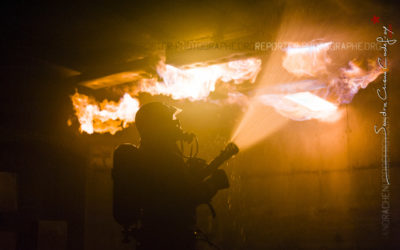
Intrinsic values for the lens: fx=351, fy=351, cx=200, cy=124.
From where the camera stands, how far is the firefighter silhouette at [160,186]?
12.2 ft

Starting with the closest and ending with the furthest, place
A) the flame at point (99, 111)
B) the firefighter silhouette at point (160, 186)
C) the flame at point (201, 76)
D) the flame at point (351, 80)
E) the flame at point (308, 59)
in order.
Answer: the firefighter silhouette at point (160, 186)
the flame at point (308, 59)
the flame at point (351, 80)
the flame at point (201, 76)
the flame at point (99, 111)

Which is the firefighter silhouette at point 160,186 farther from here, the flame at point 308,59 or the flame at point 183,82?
the flame at point 308,59

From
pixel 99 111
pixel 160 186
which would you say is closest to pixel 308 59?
pixel 160 186

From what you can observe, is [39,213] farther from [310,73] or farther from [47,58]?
[310,73]

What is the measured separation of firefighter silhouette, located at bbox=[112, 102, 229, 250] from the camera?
12.2 ft

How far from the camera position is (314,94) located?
7.18 m

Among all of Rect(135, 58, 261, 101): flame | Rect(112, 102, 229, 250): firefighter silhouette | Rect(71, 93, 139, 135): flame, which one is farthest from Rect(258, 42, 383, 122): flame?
Rect(112, 102, 229, 250): firefighter silhouette

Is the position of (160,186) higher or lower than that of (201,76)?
lower

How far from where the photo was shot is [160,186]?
→ 3.76 metres

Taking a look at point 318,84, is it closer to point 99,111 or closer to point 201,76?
point 201,76

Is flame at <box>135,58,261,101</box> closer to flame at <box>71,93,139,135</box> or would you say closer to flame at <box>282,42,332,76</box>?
flame at <box>282,42,332,76</box>

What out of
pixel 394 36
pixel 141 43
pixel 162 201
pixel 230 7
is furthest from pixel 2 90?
pixel 394 36

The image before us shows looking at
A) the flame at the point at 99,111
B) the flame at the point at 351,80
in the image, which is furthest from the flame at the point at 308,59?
the flame at the point at 99,111

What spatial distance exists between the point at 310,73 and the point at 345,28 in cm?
101
